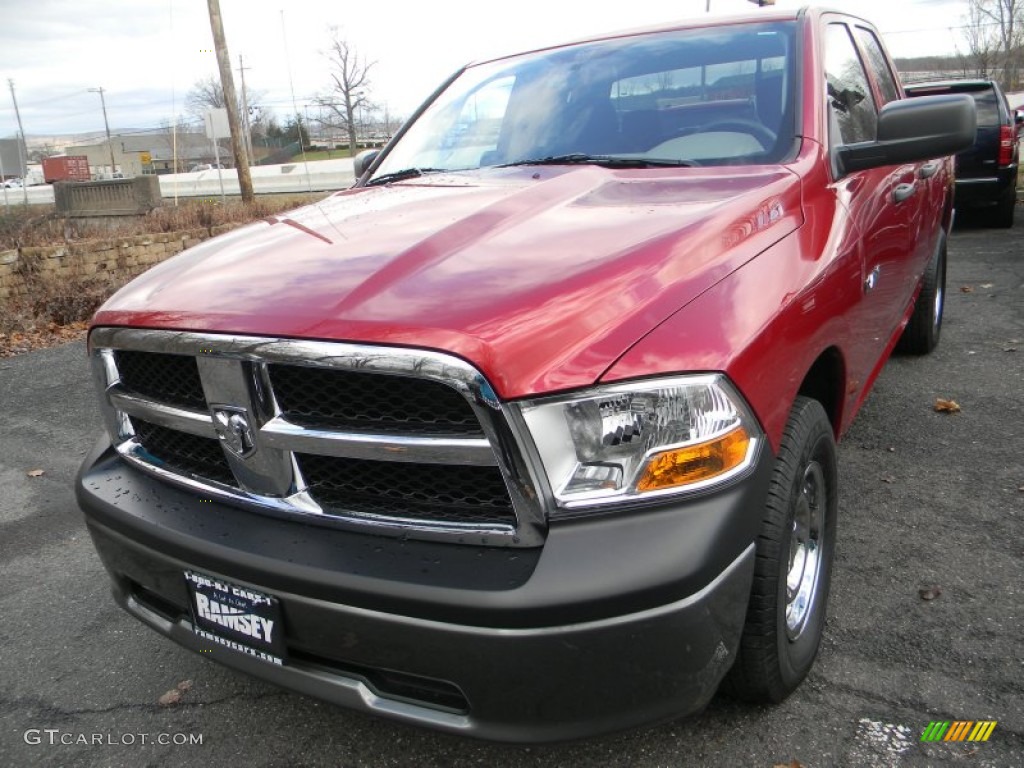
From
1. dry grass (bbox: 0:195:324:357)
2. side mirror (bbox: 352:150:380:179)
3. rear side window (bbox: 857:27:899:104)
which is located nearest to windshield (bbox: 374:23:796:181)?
side mirror (bbox: 352:150:380:179)

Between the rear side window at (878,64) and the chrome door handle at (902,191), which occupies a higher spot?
the rear side window at (878,64)

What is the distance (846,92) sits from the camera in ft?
10.7

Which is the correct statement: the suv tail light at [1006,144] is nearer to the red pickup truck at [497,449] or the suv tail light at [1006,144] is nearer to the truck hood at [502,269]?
the red pickup truck at [497,449]

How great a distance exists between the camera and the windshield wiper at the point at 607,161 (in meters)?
2.77

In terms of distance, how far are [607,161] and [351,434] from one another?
1560mm

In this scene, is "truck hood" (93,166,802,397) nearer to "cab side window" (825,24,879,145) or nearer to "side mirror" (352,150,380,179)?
"cab side window" (825,24,879,145)

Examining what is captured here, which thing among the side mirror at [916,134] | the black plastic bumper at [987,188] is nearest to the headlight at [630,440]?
the side mirror at [916,134]

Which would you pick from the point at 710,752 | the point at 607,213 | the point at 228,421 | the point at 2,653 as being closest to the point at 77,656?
the point at 2,653

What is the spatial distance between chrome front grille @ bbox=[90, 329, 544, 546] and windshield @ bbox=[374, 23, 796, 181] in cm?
151

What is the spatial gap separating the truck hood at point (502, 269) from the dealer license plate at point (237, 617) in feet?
1.88

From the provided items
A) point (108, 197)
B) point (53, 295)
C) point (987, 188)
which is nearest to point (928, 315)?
point (987, 188)

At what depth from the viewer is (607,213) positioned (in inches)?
88.5

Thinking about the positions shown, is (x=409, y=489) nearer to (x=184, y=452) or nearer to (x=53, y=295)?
(x=184, y=452)

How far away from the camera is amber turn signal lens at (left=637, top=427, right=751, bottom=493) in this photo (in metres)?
1.65
